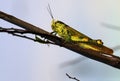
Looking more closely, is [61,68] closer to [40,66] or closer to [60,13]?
[40,66]

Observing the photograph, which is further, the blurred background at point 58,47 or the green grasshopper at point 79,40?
the blurred background at point 58,47

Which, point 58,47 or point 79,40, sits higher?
point 79,40

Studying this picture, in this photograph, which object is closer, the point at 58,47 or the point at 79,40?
the point at 79,40

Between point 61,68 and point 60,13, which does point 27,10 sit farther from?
point 61,68

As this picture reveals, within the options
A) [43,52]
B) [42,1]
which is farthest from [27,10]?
[43,52]

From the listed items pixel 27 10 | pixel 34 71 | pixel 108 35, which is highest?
pixel 27 10

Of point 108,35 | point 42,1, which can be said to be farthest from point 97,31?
point 42,1

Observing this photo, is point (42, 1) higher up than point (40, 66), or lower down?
higher up

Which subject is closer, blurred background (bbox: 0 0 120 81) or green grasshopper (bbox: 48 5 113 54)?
green grasshopper (bbox: 48 5 113 54)
